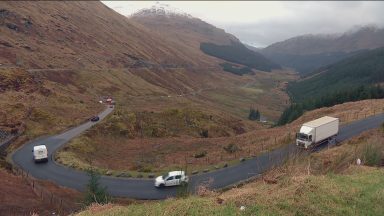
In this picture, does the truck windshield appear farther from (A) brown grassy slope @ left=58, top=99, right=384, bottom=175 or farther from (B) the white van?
(B) the white van

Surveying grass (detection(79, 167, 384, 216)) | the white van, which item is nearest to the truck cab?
grass (detection(79, 167, 384, 216))

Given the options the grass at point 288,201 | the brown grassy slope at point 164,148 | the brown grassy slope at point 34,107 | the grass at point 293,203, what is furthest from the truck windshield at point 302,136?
the brown grassy slope at point 34,107

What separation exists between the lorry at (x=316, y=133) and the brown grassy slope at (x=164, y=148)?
564 cm

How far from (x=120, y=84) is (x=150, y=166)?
12060 cm

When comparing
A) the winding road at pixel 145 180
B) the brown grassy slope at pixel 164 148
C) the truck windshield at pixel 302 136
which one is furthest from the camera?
the brown grassy slope at pixel 164 148

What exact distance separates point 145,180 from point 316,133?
24.0m

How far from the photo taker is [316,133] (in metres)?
53.7

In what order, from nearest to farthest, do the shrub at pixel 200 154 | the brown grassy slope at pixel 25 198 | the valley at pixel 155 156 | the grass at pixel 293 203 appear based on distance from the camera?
1. the grass at pixel 293 203
2. the valley at pixel 155 156
3. the brown grassy slope at pixel 25 198
4. the shrub at pixel 200 154

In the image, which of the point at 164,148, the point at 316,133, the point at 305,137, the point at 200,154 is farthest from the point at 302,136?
the point at 164,148

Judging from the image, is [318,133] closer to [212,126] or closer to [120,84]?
[212,126]

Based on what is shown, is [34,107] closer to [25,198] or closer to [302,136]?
[25,198]

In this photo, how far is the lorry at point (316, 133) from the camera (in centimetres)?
5319

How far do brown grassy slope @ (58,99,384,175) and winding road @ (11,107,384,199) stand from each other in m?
3.39

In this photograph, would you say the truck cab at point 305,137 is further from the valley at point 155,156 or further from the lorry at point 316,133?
the valley at point 155,156
